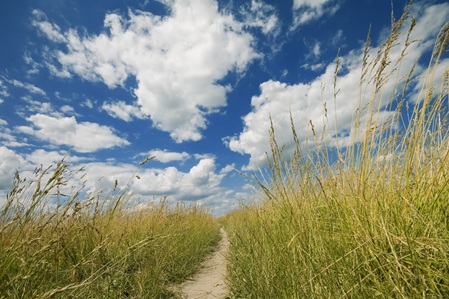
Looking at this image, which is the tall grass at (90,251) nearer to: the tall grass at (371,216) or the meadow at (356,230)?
the meadow at (356,230)

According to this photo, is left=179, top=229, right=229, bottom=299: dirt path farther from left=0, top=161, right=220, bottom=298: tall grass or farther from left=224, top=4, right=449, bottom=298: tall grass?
left=224, top=4, right=449, bottom=298: tall grass

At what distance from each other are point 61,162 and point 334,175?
2227 millimetres

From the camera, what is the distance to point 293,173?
2426mm

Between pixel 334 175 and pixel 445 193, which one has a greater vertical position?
pixel 334 175

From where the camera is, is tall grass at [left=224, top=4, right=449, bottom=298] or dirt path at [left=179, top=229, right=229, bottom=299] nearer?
tall grass at [left=224, top=4, right=449, bottom=298]

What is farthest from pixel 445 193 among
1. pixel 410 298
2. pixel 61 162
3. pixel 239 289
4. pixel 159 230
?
pixel 159 230

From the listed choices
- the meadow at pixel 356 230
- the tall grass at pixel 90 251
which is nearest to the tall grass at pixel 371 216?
the meadow at pixel 356 230

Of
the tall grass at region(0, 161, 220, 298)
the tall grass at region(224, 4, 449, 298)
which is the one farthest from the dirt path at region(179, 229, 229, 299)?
the tall grass at region(224, 4, 449, 298)

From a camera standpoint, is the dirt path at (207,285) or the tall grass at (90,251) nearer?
the tall grass at (90,251)

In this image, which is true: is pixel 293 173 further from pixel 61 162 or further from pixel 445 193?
pixel 61 162

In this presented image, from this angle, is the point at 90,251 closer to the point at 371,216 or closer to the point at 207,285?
the point at 207,285

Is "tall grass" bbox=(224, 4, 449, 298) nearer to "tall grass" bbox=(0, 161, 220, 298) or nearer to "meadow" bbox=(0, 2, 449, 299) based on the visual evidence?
"meadow" bbox=(0, 2, 449, 299)

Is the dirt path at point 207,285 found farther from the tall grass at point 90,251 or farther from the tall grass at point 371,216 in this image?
the tall grass at point 371,216

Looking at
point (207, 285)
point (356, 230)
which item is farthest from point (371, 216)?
point (207, 285)
